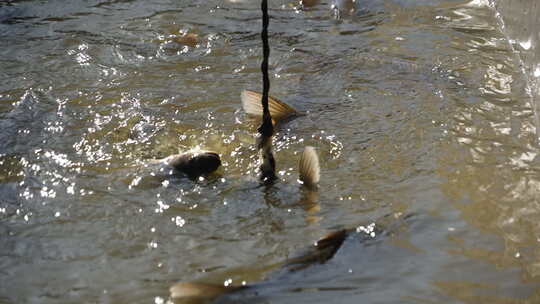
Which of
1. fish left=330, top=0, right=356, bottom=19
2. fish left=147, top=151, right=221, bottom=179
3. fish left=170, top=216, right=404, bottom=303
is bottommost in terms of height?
fish left=170, top=216, right=404, bottom=303

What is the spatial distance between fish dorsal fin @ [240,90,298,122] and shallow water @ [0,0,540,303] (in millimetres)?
74

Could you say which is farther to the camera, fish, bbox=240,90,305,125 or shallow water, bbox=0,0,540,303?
fish, bbox=240,90,305,125

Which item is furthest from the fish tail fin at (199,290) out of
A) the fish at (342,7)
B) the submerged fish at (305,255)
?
the fish at (342,7)

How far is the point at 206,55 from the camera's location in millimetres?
4250

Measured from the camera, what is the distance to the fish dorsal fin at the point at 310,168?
2623mm

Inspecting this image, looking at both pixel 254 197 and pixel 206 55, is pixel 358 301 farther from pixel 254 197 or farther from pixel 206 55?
pixel 206 55

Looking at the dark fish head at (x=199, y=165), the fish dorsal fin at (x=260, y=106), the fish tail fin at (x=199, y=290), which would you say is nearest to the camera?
the fish tail fin at (x=199, y=290)

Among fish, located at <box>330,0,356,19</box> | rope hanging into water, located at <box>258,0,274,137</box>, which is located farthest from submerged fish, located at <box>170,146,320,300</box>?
fish, located at <box>330,0,356,19</box>

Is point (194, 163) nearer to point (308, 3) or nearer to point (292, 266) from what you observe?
point (292, 266)

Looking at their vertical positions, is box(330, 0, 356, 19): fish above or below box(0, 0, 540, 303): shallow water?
above

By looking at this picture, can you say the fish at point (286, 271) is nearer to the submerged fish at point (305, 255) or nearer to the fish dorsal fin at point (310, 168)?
the submerged fish at point (305, 255)

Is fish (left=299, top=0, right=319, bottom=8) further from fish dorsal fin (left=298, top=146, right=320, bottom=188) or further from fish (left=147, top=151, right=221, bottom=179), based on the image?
fish dorsal fin (left=298, top=146, right=320, bottom=188)

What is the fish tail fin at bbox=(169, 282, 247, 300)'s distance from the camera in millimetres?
1965

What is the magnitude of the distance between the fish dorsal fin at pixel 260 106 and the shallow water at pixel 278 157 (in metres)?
0.07
